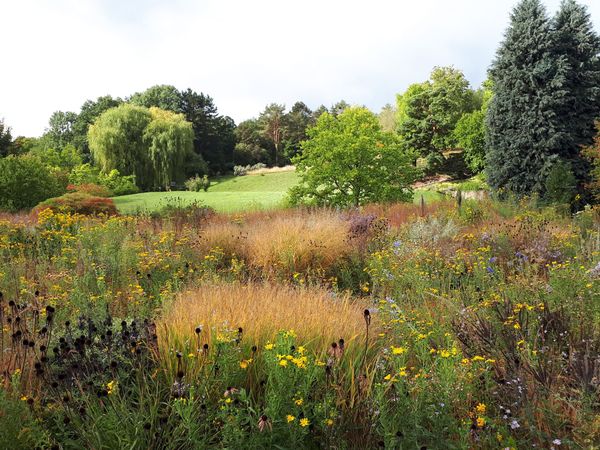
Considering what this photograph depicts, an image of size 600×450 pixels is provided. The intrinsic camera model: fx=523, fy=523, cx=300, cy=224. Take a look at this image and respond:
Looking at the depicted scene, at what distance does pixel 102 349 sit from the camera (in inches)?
122

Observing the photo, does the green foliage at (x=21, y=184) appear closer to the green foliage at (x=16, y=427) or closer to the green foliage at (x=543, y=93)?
the green foliage at (x=16, y=427)

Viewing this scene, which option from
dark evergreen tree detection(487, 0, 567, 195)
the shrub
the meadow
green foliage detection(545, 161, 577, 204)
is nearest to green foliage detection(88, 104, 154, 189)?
the shrub

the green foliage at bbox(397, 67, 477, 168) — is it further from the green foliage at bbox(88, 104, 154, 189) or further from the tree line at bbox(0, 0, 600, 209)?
the green foliage at bbox(88, 104, 154, 189)

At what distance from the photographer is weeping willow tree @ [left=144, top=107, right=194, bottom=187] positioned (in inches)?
1299

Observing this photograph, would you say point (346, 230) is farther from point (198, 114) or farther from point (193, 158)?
point (198, 114)

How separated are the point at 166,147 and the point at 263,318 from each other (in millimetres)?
31315

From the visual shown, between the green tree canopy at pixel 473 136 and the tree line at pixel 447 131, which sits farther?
the green tree canopy at pixel 473 136

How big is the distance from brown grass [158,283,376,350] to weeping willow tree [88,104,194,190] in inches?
1198

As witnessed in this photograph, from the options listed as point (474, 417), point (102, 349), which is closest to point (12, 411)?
point (102, 349)

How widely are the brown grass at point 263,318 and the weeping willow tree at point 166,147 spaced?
30363 millimetres

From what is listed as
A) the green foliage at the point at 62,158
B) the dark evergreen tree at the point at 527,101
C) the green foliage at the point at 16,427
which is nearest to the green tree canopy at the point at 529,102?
the dark evergreen tree at the point at 527,101

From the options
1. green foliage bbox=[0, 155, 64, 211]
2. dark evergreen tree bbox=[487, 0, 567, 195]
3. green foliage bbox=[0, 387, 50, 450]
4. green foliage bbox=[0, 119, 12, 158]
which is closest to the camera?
green foliage bbox=[0, 387, 50, 450]

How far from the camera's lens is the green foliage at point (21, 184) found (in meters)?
17.0

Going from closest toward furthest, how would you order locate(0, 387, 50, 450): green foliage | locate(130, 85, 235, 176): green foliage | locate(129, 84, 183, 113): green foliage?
locate(0, 387, 50, 450): green foliage
locate(130, 85, 235, 176): green foliage
locate(129, 84, 183, 113): green foliage
